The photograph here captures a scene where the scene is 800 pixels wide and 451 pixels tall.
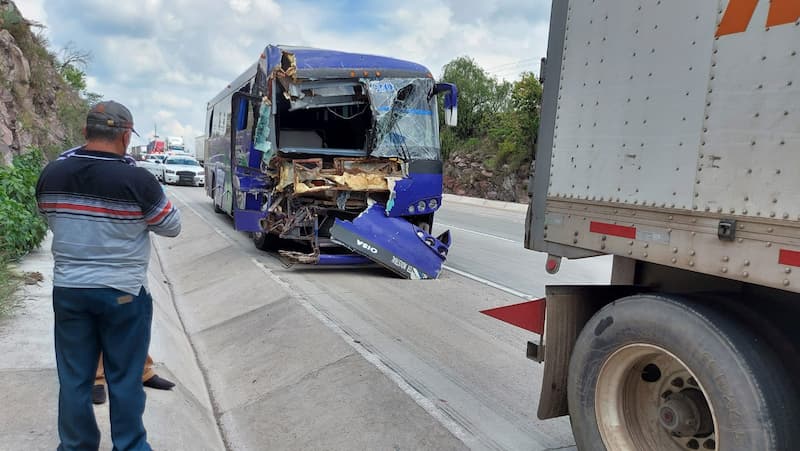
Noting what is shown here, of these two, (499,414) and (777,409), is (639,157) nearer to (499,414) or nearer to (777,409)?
(777,409)

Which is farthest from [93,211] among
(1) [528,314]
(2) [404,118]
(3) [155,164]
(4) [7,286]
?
(3) [155,164]

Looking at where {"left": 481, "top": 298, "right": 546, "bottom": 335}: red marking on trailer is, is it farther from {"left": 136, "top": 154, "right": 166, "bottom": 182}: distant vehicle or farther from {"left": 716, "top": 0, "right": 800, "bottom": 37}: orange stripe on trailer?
{"left": 136, "top": 154, "right": 166, "bottom": 182}: distant vehicle

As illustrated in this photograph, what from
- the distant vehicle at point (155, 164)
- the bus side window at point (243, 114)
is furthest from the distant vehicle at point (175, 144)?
the bus side window at point (243, 114)

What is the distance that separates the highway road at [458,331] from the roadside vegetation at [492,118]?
2304cm

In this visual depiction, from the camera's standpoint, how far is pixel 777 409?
2.26 metres

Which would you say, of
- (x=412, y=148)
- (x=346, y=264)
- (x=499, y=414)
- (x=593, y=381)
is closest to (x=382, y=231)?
(x=346, y=264)

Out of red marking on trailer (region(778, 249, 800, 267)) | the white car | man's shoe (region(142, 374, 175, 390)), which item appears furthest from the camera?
the white car

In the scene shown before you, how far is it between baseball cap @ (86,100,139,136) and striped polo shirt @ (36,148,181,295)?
0.49 feet

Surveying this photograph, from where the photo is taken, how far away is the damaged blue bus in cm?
880

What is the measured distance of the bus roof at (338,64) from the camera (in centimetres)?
895

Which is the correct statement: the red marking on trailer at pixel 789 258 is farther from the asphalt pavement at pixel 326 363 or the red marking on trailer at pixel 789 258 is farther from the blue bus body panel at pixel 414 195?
the blue bus body panel at pixel 414 195

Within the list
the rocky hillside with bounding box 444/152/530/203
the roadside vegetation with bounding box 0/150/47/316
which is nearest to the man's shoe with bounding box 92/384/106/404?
the roadside vegetation with bounding box 0/150/47/316

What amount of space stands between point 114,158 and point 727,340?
2.87 meters

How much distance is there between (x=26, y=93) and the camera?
19188 mm
